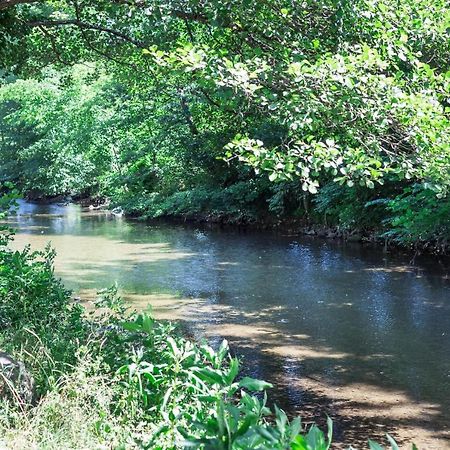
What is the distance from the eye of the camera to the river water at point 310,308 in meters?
6.47

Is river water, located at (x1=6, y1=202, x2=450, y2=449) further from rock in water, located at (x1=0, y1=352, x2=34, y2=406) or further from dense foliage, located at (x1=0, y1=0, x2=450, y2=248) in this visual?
rock in water, located at (x1=0, y1=352, x2=34, y2=406)

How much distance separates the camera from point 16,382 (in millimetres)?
4141

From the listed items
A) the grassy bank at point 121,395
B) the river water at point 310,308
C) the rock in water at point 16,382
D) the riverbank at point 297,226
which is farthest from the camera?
the riverbank at point 297,226

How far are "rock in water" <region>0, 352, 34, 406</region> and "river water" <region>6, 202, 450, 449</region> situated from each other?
273cm

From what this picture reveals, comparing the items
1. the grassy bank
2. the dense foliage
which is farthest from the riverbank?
the grassy bank

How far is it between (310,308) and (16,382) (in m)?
6.85

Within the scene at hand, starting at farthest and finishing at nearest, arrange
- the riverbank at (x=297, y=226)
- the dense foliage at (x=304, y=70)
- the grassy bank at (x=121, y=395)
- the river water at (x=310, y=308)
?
the riverbank at (x=297, y=226) → the river water at (x=310, y=308) → the dense foliage at (x=304, y=70) → the grassy bank at (x=121, y=395)

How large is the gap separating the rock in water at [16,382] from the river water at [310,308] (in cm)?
Result: 273

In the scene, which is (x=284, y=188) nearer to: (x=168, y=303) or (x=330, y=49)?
(x=168, y=303)

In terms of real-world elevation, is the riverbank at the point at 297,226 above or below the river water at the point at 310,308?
above

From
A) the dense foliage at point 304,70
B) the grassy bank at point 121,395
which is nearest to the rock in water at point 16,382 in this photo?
the grassy bank at point 121,395

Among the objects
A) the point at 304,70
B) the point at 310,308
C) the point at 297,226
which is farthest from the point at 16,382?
the point at 297,226

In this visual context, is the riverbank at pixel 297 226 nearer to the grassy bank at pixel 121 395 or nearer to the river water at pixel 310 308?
the river water at pixel 310 308

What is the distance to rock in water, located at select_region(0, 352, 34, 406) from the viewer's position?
4.00 meters
